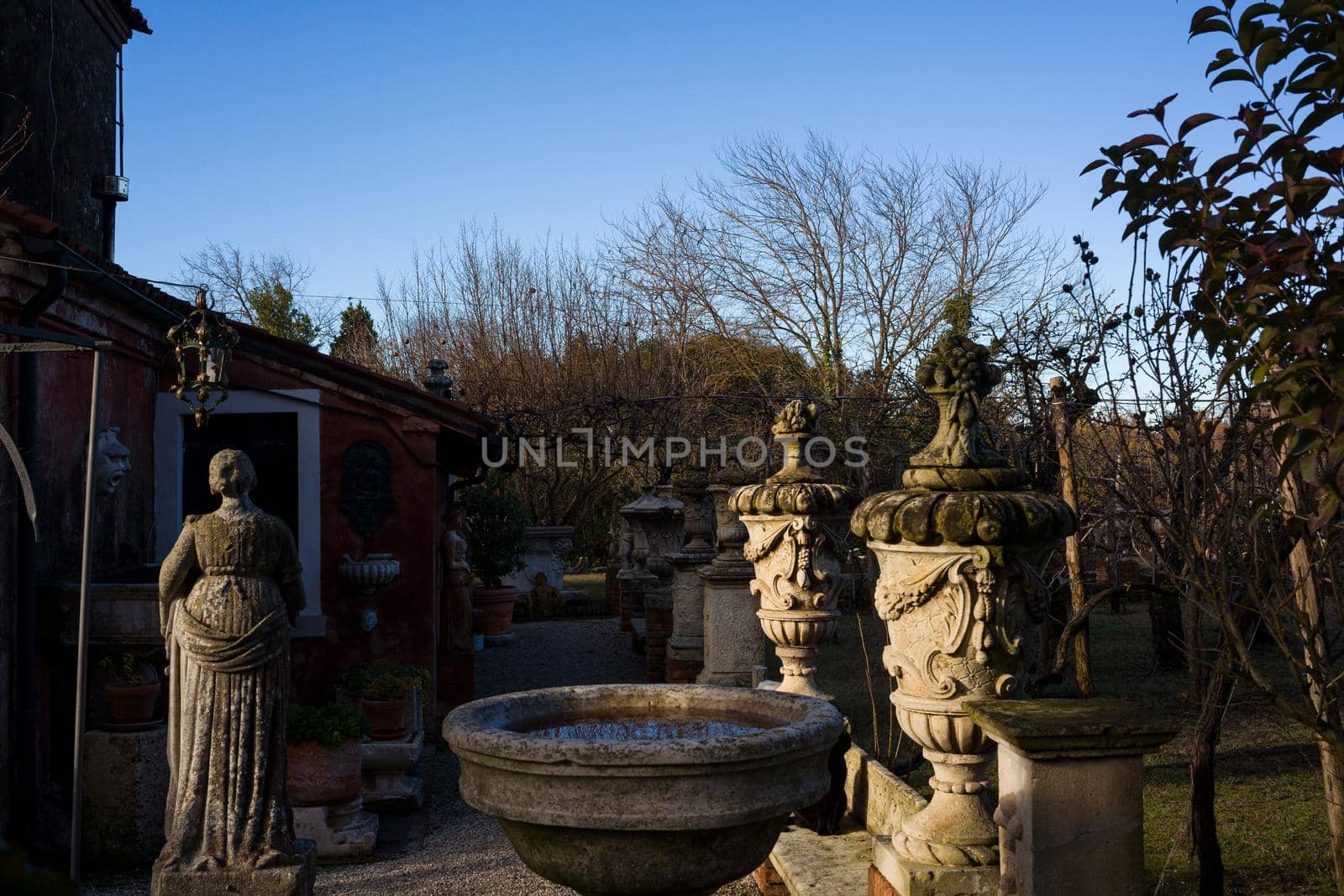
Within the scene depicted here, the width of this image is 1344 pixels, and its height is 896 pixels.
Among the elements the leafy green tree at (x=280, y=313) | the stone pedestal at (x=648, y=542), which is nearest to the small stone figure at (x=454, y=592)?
the stone pedestal at (x=648, y=542)

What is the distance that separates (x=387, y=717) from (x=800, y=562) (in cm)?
373

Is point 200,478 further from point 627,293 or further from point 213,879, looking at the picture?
point 627,293

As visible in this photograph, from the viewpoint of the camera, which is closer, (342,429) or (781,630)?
(781,630)

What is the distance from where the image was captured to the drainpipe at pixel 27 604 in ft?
20.4

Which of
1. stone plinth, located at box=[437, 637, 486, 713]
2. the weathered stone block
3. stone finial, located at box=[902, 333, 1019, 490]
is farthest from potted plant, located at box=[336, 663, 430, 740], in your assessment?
stone finial, located at box=[902, 333, 1019, 490]

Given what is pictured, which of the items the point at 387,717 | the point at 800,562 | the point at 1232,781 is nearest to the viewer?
the point at 800,562

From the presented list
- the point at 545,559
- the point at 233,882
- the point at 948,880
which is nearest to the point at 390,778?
the point at 233,882

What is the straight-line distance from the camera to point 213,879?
5.00m

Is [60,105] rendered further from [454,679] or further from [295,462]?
[454,679]

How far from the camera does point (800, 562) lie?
6395 millimetres

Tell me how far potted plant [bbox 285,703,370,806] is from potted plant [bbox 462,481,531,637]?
950 centimetres

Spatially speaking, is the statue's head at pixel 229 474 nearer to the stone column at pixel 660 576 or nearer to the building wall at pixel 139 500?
the building wall at pixel 139 500

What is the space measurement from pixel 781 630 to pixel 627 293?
1782cm

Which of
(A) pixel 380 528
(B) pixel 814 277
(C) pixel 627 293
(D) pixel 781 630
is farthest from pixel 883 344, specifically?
(D) pixel 781 630
